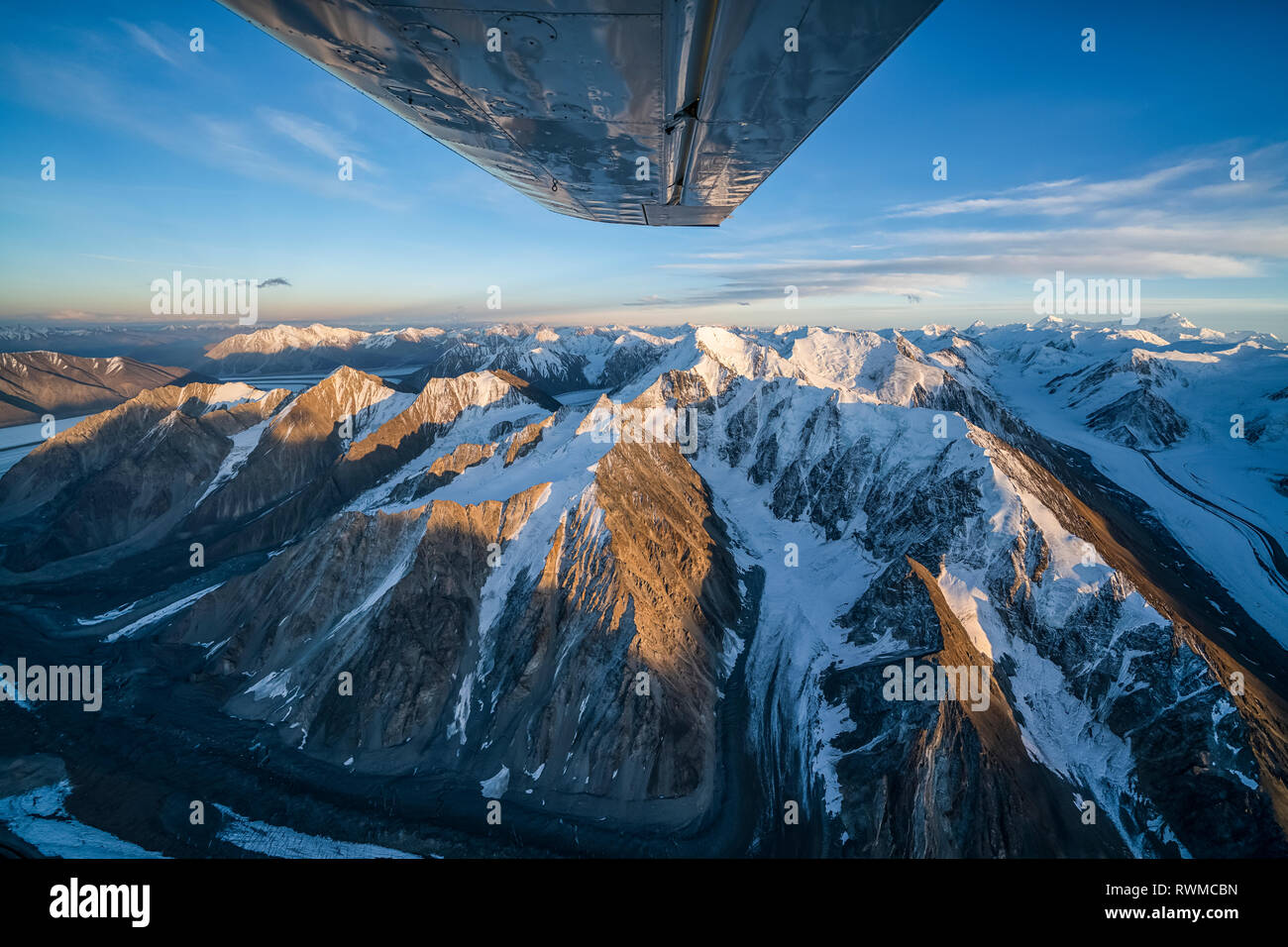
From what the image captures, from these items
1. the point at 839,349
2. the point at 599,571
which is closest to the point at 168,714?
the point at 599,571

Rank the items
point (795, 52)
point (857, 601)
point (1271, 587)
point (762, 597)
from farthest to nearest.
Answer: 1. point (1271, 587)
2. point (762, 597)
3. point (857, 601)
4. point (795, 52)

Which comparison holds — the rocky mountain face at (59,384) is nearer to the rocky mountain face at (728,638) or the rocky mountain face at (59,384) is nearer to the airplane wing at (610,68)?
the rocky mountain face at (728,638)

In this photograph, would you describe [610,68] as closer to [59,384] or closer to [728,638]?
[728,638]

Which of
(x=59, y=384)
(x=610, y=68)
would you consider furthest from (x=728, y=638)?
(x=59, y=384)

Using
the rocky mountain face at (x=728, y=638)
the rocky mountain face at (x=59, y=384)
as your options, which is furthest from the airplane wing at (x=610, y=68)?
the rocky mountain face at (x=59, y=384)

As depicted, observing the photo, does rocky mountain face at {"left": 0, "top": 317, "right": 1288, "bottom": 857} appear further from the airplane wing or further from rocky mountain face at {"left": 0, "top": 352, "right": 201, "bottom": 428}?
rocky mountain face at {"left": 0, "top": 352, "right": 201, "bottom": 428}

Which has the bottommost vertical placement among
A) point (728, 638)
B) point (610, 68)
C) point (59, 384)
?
point (728, 638)
